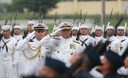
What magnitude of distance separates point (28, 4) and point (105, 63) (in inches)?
1957

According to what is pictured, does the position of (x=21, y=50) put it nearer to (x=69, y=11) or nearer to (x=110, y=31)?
(x=110, y=31)

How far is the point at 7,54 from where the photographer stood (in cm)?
1761

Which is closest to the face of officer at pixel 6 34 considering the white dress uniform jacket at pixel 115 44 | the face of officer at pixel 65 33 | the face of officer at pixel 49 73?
the face of officer at pixel 65 33

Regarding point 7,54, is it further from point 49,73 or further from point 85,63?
point 49,73

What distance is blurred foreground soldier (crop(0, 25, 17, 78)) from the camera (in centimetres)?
1752

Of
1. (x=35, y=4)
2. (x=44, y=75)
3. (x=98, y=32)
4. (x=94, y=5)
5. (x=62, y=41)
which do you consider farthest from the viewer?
(x=94, y=5)

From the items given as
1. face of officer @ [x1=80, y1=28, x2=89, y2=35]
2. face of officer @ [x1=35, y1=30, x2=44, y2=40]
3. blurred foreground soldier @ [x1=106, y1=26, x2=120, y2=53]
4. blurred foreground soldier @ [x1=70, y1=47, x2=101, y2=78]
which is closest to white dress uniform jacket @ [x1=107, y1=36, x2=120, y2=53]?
blurred foreground soldier @ [x1=106, y1=26, x2=120, y2=53]

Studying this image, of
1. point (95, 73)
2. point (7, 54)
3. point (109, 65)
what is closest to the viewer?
point (109, 65)

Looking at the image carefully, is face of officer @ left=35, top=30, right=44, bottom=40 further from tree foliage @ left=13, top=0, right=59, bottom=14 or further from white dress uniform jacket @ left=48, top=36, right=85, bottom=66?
tree foliage @ left=13, top=0, right=59, bottom=14

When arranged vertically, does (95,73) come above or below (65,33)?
below

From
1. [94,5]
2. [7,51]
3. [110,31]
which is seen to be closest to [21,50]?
[7,51]

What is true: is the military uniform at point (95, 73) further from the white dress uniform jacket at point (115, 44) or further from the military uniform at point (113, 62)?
the white dress uniform jacket at point (115, 44)

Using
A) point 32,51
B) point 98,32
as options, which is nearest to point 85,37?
point 98,32

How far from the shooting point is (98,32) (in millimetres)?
18672
